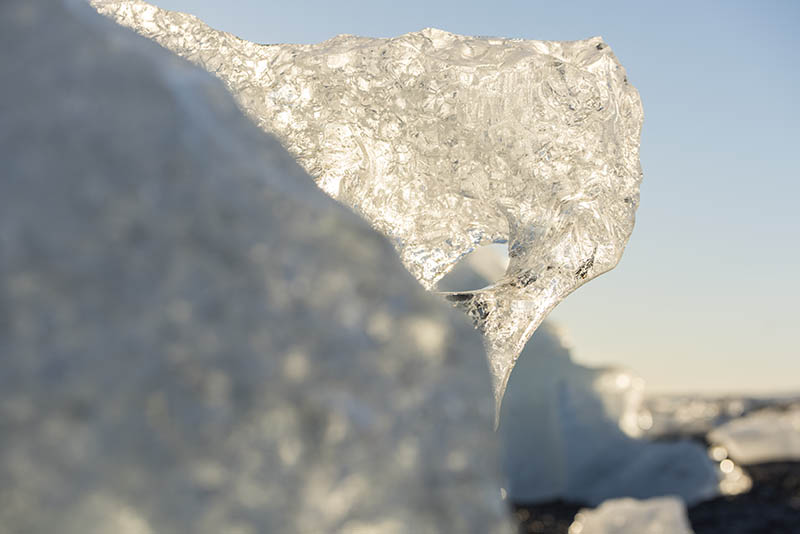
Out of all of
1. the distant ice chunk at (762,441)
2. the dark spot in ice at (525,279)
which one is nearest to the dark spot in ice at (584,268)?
the dark spot in ice at (525,279)

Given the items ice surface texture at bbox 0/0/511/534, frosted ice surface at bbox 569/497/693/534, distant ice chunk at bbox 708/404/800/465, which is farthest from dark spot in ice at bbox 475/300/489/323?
distant ice chunk at bbox 708/404/800/465

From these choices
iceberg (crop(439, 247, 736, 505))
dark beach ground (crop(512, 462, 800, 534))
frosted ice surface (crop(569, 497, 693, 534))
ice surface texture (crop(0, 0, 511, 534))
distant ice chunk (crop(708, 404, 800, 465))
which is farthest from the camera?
distant ice chunk (crop(708, 404, 800, 465))

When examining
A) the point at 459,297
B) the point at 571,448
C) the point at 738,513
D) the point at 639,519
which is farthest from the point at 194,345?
the point at 571,448

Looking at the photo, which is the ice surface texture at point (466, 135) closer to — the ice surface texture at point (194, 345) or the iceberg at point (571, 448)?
the ice surface texture at point (194, 345)

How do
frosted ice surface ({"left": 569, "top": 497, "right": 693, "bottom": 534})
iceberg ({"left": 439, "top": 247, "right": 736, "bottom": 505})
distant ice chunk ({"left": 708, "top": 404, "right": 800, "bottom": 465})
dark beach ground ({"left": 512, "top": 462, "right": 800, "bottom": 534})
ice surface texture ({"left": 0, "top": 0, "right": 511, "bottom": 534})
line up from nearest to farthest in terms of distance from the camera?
1. ice surface texture ({"left": 0, "top": 0, "right": 511, "bottom": 534})
2. frosted ice surface ({"left": 569, "top": 497, "right": 693, "bottom": 534})
3. dark beach ground ({"left": 512, "top": 462, "right": 800, "bottom": 534})
4. iceberg ({"left": 439, "top": 247, "right": 736, "bottom": 505})
5. distant ice chunk ({"left": 708, "top": 404, "right": 800, "bottom": 465})

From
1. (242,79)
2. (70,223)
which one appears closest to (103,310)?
(70,223)

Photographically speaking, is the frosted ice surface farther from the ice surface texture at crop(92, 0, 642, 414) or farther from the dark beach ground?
the ice surface texture at crop(92, 0, 642, 414)

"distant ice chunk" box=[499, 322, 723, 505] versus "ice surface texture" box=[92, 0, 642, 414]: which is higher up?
"distant ice chunk" box=[499, 322, 723, 505]
